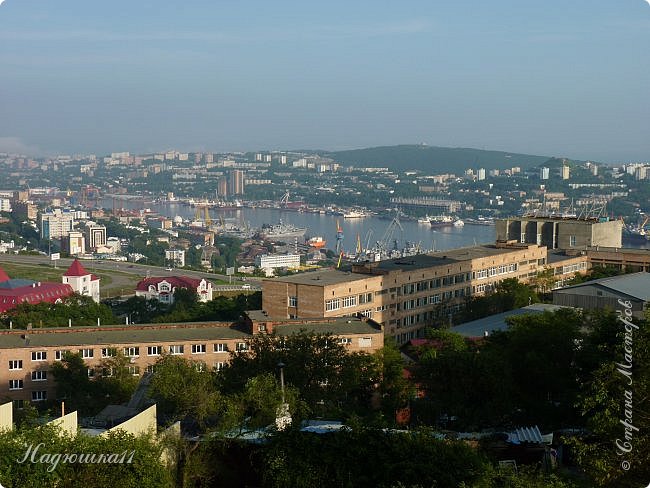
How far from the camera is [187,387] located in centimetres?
434

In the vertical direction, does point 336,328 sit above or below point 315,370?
below

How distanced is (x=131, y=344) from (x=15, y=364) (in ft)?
2.71

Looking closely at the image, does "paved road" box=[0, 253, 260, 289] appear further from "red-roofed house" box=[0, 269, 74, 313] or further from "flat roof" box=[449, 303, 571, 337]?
"flat roof" box=[449, 303, 571, 337]

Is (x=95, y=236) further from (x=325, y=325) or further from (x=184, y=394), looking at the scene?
(x=184, y=394)

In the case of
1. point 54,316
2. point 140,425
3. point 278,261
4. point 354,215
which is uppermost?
point 140,425

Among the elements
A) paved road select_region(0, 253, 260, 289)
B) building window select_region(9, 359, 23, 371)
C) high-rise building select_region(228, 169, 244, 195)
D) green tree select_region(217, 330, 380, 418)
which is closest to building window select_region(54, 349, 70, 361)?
building window select_region(9, 359, 23, 371)

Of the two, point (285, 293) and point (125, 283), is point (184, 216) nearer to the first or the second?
point (125, 283)

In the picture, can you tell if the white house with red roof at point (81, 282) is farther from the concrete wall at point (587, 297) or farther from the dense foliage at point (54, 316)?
the concrete wall at point (587, 297)

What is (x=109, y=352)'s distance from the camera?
6824 millimetres

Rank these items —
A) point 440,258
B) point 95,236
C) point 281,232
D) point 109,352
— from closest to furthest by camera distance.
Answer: point 109,352, point 440,258, point 95,236, point 281,232

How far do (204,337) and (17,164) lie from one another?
72.9 meters

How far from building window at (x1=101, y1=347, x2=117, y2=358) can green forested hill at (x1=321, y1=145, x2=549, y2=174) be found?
68470 millimetres

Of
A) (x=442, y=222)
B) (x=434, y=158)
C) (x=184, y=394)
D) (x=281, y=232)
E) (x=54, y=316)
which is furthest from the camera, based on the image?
(x=434, y=158)

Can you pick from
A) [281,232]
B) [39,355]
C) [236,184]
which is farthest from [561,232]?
[236,184]
